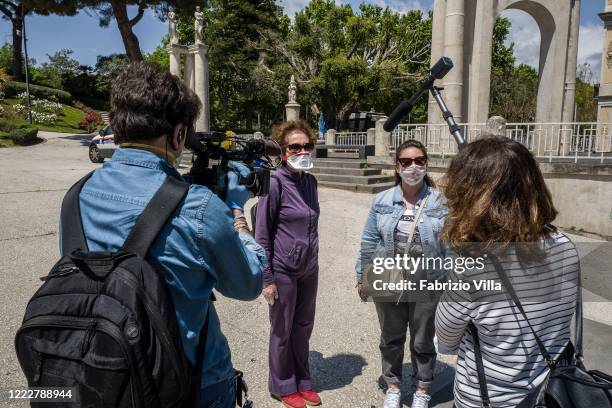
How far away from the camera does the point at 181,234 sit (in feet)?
4.83

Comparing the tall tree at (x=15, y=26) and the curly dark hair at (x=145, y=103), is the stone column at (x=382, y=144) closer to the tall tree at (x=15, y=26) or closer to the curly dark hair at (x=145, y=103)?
the curly dark hair at (x=145, y=103)

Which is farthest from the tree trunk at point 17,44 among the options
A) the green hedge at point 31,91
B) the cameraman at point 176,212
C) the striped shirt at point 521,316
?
the striped shirt at point 521,316

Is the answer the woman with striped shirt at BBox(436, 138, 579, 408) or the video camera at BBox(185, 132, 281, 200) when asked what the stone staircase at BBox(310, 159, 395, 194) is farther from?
the woman with striped shirt at BBox(436, 138, 579, 408)

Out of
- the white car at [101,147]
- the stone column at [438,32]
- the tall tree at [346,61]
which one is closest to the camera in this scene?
the stone column at [438,32]

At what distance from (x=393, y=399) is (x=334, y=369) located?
748mm

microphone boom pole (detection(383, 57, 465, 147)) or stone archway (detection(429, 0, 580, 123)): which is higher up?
stone archway (detection(429, 0, 580, 123))

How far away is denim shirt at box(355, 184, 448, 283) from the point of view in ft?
9.98

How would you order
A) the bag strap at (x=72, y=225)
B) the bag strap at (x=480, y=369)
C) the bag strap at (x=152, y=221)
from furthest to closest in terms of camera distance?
the bag strap at (x=480, y=369)
the bag strap at (x=72, y=225)
the bag strap at (x=152, y=221)

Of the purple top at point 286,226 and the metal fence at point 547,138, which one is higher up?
the metal fence at point 547,138

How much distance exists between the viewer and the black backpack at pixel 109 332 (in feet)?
4.28

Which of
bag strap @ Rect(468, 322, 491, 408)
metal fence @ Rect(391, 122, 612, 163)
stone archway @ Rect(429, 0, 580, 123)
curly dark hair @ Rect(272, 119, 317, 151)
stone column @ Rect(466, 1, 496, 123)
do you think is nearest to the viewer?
bag strap @ Rect(468, 322, 491, 408)

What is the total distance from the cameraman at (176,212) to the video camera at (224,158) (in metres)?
0.13

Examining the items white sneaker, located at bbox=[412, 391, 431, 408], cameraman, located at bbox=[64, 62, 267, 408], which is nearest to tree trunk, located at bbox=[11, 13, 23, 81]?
white sneaker, located at bbox=[412, 391, 431, 408]

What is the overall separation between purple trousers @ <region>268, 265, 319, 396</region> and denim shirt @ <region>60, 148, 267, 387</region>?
64.2 inches
